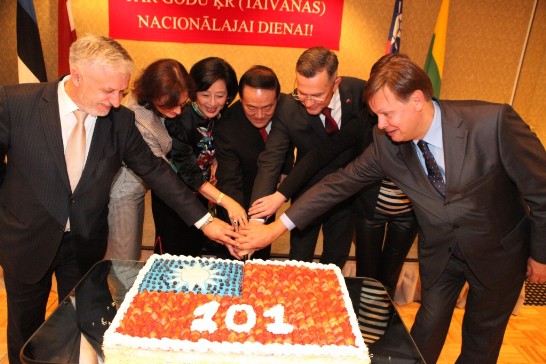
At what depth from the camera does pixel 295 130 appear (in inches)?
100

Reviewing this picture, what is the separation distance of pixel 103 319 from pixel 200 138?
1238mm

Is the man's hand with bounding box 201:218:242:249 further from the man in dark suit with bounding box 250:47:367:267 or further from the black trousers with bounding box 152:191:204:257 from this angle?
the black trousers with bounding box 152:191:204:257

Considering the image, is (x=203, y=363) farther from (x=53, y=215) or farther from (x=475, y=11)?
(x=475, y=11)

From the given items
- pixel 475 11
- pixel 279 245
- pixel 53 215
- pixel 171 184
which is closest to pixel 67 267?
pixel 53 215

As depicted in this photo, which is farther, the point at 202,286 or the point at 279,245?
the point at 279,245

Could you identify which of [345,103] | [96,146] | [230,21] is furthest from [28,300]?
[230,21]

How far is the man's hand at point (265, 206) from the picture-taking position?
97.4 inches

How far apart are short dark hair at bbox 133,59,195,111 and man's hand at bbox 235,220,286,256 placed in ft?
2.62

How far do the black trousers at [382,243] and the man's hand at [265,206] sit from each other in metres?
0.59

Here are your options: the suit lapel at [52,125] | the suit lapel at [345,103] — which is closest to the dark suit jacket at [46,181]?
the suit lapel at [52,125]

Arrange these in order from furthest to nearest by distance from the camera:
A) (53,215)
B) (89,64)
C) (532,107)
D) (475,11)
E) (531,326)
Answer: (532,107)
(475,11)
(531,326)
(53,215)
(89,64)

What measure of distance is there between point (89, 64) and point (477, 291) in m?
1.94

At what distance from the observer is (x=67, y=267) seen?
80.5 inches

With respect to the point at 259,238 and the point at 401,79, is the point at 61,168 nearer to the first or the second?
the point at 259,238
